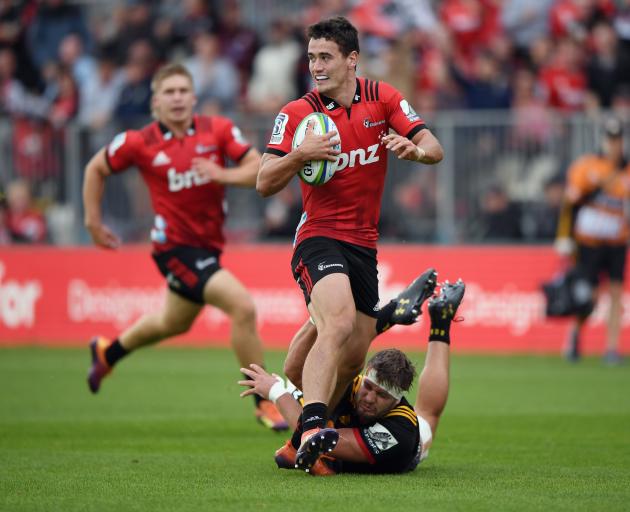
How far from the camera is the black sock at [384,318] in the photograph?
8.12 meters

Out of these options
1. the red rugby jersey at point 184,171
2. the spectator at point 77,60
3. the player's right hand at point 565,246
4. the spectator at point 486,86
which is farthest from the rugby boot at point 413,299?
the spectator at point 77,60

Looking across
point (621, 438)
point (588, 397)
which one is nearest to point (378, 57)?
point (588, 397)

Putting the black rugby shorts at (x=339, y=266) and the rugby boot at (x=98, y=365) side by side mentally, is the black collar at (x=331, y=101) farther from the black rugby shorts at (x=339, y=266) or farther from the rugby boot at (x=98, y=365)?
the rugby boot at (x=98, y=365)

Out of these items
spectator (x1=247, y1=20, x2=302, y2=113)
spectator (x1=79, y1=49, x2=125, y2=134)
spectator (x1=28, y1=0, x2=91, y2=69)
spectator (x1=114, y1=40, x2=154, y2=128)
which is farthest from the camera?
spectator (x1=28, y1=0, x2=91, y2=69)

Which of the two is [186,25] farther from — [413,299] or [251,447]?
[413,299]

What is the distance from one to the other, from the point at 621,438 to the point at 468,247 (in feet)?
27.7

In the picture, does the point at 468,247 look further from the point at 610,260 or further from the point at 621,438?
the point at 621,438

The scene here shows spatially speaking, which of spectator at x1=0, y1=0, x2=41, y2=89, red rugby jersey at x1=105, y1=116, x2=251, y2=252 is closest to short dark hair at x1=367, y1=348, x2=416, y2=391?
red rugby jersey at x1=105, y1=116, x2=251, y2=252

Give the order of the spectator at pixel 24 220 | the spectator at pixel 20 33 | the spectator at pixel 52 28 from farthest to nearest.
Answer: the spectator at pixel 52 28
the spectator at pixel 20 33
the spectator at pixel 24 220

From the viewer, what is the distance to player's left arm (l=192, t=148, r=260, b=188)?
10.6 metres

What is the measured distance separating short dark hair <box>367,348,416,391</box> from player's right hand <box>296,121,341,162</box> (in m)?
1.27

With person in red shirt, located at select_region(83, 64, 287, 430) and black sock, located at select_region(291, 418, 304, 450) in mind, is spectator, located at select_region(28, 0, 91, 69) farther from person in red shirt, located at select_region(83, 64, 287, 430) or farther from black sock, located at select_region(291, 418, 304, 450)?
black sock, located at select_region(291, 418, 304, 450)

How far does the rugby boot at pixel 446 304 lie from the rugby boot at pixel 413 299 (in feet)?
0.74

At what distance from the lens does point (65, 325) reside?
18984 mm
